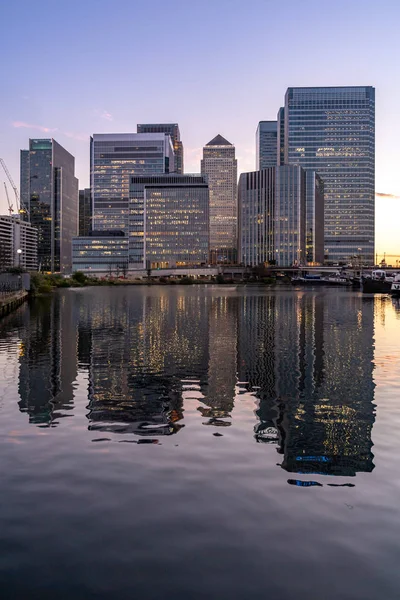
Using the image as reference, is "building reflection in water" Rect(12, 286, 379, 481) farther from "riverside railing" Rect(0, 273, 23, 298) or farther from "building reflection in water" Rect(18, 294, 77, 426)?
"riverside railing" Rect(0, 273, 23, 298)

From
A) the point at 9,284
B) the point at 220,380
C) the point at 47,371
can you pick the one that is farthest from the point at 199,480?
the point at 9,284

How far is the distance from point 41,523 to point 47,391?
15.4 metres

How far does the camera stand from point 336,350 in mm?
42688

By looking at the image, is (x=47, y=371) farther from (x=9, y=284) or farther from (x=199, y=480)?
(x=9, y=284)

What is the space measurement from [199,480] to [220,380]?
14977mm

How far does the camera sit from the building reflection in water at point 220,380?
20594 mm

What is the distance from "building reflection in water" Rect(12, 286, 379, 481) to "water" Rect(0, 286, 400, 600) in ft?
0.46

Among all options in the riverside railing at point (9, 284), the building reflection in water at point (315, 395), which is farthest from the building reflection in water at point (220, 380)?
the riverside railing at point (9, 284)

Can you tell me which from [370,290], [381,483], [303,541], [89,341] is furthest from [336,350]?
[370,290]

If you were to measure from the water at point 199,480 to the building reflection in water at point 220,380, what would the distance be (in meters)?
0.14

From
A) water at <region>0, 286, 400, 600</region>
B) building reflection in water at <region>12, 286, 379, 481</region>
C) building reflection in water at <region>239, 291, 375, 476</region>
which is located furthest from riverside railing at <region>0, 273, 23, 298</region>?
water at <region>0, 286, 400, 600</region>

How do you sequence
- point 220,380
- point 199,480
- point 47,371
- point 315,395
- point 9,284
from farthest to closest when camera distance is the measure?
point 9,284, point 47,371, point 220,380, point 315,395, point 199,480

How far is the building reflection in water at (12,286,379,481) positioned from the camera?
67.6 feet

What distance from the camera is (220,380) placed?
3086cm
